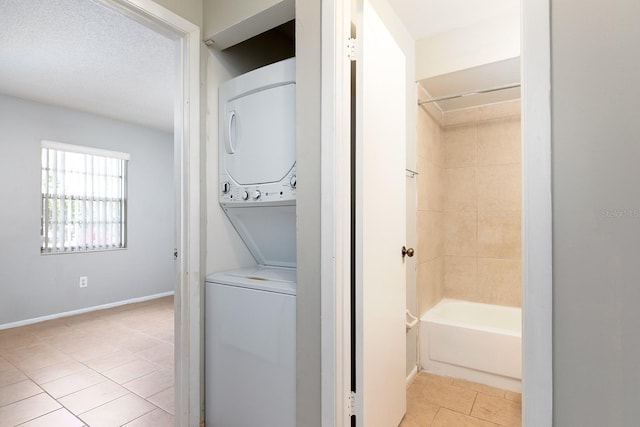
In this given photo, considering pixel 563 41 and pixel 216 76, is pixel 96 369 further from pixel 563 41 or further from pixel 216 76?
pixel 563 41

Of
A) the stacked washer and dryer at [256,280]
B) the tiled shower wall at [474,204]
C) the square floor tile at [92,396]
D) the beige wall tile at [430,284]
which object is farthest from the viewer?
the tiled shower wall at [474,204]

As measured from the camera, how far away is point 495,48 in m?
2.12

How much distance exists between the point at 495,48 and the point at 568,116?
5.04 ft

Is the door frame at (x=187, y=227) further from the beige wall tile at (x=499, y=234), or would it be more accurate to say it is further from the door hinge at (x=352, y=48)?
the beige wall tile at (x=499, y=234)

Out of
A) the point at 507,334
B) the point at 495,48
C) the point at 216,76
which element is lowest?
the point at 507,334

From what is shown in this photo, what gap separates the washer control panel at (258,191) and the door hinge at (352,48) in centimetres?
53

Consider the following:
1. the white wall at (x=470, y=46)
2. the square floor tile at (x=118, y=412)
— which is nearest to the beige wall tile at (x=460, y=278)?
the white wall at (x=470, y=46)

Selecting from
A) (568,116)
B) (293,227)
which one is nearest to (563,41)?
(568,116)

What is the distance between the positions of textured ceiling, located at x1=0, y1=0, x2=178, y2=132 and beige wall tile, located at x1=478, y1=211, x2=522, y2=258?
107 inches

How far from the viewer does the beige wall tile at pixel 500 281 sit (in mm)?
2811

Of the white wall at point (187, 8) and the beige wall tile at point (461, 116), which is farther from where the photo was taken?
the beige wall tile at point (461, 116)

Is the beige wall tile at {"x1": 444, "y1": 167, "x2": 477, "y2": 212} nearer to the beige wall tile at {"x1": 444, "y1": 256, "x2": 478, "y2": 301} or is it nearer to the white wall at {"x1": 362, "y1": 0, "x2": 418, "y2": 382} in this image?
the beige wall tile at {"x1": 444, "y1": 256, "x2": 478, "y2": 301}

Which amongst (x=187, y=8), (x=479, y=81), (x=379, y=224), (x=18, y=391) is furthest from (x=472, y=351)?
(x=18, y=391)

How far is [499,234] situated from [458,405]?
157cm
